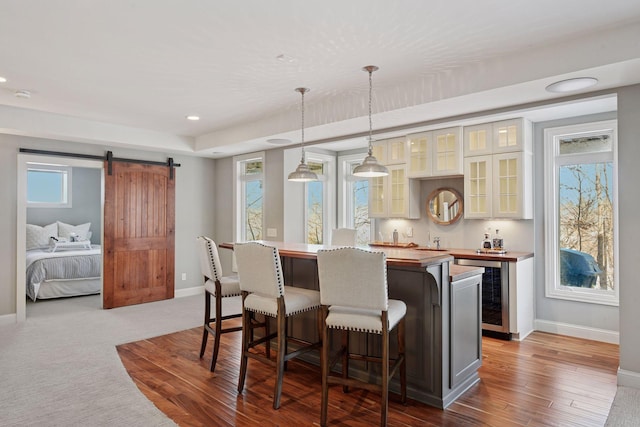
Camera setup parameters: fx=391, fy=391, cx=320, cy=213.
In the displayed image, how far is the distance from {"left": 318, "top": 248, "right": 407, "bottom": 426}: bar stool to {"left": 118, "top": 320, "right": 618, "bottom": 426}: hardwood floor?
31 cm

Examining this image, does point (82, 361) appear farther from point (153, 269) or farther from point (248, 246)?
point (153, 269)

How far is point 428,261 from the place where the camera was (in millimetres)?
2559

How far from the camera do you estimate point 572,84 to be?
3.09 metres

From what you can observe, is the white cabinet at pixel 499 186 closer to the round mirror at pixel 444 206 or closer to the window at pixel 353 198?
the round mirror at pixel 444 206

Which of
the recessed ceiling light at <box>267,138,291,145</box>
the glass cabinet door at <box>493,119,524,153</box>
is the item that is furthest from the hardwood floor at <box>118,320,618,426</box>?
the recessed ceiling light at <box>267,138,291,145</box>

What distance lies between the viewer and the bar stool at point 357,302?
2412 mm

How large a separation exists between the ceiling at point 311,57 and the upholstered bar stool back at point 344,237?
1236 millimetres

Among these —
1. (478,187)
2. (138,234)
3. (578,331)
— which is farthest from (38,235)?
(578,331)

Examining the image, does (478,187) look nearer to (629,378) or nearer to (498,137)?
(498,137)

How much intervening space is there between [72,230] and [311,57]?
24.0ft

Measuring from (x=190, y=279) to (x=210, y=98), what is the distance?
3670 millimetres

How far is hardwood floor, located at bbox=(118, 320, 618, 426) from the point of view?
2.61 metres

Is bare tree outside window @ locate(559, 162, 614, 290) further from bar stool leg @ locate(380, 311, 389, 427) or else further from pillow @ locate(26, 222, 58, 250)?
pillow @ locate(26, 222, 58, 250)

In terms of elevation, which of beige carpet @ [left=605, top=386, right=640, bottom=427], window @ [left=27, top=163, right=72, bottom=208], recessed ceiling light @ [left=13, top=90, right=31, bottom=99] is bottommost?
beige carpet @ [left=605, top=386, right=640, bottom=427]
